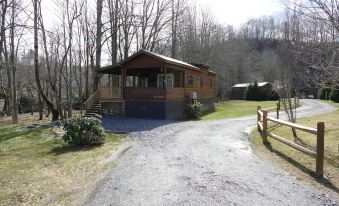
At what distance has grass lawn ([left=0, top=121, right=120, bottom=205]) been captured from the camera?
655 centimetres

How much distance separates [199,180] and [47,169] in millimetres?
4184

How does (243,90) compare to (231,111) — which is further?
(243,90)

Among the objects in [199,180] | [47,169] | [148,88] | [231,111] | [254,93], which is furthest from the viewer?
[254,93]

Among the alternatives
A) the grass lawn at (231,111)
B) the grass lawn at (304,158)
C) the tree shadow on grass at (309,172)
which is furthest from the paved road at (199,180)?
the grass lawn at (231,111)

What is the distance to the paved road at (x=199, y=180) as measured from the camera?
588 cm

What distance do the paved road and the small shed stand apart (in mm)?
46358

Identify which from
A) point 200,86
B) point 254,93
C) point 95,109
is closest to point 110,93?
point 95,109

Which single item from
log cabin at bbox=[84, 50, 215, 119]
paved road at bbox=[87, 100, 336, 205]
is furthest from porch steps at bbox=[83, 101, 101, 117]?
paved road at bbox=[87, 100, 336, 205]

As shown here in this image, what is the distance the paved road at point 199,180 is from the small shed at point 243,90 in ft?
152

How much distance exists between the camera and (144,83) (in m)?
28.9

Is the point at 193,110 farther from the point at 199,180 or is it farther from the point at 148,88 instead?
the point at 199,180

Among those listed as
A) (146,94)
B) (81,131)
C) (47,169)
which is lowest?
(47,169)

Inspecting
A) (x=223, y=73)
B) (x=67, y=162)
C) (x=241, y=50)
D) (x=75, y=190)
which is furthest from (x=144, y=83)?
(x=241, y=50)

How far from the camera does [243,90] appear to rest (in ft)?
194
